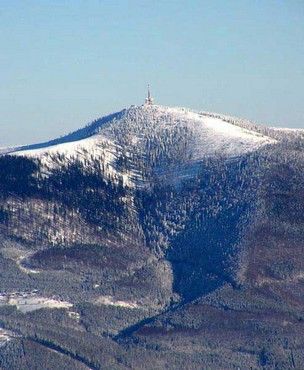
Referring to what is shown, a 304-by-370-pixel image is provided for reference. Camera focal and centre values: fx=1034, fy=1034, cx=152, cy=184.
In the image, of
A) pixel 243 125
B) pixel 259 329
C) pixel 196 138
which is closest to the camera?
pixel 259 329

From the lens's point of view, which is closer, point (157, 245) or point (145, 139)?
point (157, 245)

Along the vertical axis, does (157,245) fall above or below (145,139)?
below

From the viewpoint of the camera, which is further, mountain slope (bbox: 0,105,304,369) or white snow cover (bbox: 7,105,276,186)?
white snow cover (bbox: 7,105,276,186)

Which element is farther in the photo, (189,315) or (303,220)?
(303,220)

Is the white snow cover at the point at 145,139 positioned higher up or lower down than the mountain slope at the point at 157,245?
higher up

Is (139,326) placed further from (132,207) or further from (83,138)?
(83,138)

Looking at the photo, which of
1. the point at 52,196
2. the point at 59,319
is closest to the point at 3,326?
the point at 59,319

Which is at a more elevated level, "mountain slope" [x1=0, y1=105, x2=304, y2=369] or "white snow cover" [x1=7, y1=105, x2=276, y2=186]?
"white snow cover" [x1=7, y1=105, x2=276, y2=186]

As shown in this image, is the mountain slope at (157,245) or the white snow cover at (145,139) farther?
the white snow cover at (145,139)
